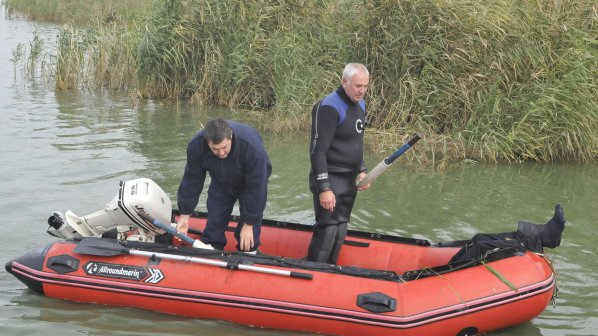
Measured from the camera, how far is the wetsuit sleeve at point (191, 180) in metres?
5.10

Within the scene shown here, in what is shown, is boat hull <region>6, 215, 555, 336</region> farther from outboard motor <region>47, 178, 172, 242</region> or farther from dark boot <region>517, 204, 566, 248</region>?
outboard motor <region>47, 178, 172, 242</region>

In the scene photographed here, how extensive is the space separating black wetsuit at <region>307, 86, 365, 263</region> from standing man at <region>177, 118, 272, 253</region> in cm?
38

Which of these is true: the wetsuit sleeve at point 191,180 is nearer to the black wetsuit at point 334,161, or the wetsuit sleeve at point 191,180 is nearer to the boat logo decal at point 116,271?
the boat logo decal at point 116,271

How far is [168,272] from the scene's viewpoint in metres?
4.98

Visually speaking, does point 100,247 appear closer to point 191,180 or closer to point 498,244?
point 191,180

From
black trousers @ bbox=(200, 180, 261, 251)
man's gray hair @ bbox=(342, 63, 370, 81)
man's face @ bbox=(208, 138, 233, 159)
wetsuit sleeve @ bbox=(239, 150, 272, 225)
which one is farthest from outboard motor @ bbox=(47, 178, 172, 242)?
man's gray hair @ bbox=(342, 63, 370, 81)

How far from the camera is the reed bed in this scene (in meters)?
8.98

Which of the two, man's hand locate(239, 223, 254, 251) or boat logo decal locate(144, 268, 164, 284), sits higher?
man's hand locate(239, 223, 254, 251)

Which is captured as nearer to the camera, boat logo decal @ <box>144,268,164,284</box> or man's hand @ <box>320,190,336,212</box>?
boat logo decal @ <box>144,268,164,284</box>

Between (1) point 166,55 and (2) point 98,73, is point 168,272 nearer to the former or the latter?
(1) point 166,55

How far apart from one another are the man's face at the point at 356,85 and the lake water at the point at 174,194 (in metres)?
1.67

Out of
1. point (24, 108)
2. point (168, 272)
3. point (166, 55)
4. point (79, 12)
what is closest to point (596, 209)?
point (168, 272)

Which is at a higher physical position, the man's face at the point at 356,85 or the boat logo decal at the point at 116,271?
the man's face at the point at 356,85

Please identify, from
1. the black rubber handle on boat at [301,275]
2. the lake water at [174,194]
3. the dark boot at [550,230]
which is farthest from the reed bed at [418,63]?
the black rubber handle on boat at [301,275]
